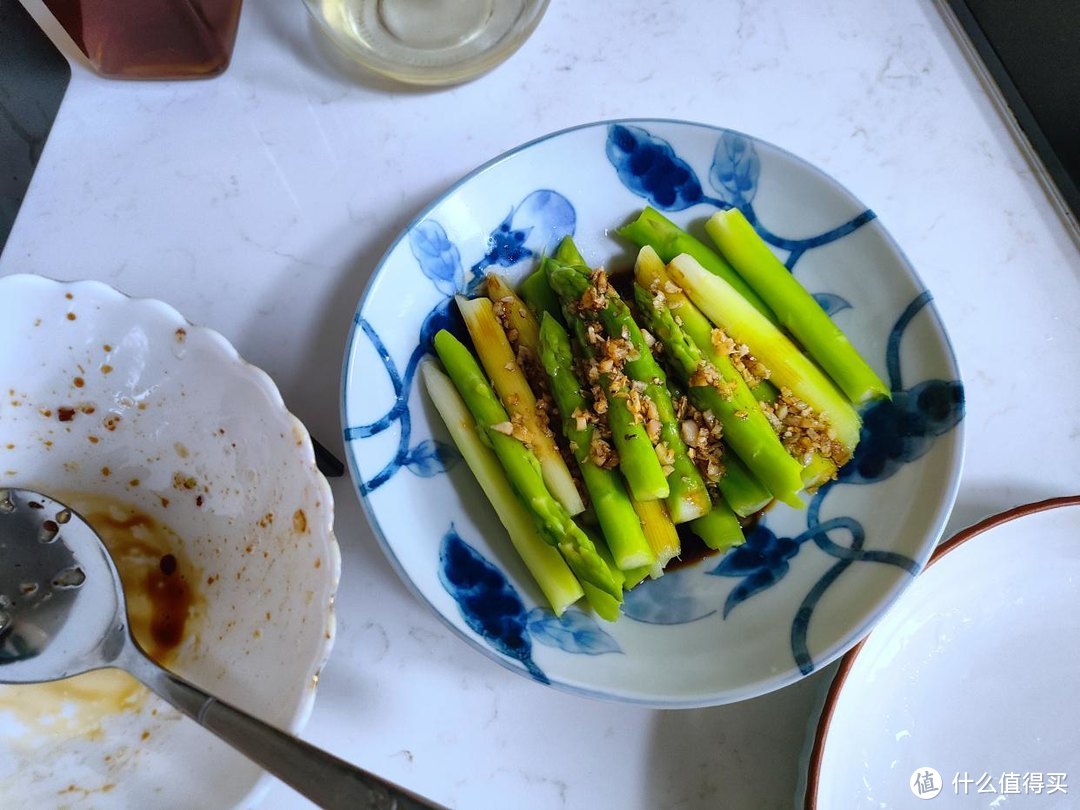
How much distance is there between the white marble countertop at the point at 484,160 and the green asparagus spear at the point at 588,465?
19 centimetres

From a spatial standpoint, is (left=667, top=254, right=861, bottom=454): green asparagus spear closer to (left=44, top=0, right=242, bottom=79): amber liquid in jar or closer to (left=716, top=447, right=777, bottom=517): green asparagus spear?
(left=716, top=447, right=777, bottom=517): green asparagus spear

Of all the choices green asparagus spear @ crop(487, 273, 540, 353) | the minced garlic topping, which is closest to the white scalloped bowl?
green asparagus spear @ crop(487, 273, 540, 353)

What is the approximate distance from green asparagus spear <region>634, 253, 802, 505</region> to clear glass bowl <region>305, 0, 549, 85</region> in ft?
1.31

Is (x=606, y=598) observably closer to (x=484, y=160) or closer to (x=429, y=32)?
(x=484, y=160)

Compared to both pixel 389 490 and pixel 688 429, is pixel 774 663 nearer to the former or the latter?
pixel 688 429

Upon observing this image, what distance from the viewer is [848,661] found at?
3.00 feet

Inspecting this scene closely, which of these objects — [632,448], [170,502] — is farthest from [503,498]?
[170,502]

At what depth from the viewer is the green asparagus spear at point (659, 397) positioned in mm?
1017

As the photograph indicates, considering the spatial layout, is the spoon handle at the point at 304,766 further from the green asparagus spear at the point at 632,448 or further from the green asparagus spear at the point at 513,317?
the green asparagus spear at the point at 513,317

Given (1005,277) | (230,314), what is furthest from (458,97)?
(1005,277)

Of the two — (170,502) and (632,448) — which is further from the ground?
(632,448)

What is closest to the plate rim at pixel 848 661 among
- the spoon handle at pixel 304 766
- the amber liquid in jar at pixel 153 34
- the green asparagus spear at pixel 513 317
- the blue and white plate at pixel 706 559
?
the blue and white plate at pixel 706 559

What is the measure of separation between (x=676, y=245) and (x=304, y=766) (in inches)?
28.3

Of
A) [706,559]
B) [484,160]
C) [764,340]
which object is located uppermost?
[484,160]
